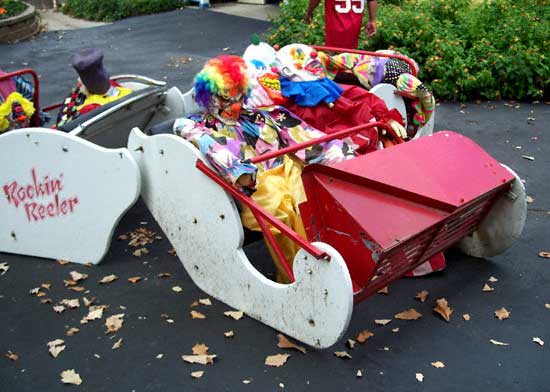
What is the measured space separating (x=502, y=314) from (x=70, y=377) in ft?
7.71

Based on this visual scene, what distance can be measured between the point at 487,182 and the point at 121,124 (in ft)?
8.30

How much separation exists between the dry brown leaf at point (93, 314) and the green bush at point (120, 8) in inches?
447

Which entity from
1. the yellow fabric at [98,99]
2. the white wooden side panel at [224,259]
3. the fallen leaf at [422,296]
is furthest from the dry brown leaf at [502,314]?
the yellow fabric at [98,99]

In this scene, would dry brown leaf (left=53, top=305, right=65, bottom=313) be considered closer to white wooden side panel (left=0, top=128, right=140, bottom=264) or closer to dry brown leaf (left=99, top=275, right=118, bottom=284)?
dry brown leaf (left=99, top=275, right=118, bottom=284)

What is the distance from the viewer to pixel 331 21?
6.11 metres

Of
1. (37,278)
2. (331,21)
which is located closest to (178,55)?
(331,21)

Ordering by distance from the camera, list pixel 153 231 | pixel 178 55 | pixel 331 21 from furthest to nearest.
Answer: pixel 178 55, pixel 331 21, pixel 153 231

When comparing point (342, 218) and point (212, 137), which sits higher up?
point (212, 137)

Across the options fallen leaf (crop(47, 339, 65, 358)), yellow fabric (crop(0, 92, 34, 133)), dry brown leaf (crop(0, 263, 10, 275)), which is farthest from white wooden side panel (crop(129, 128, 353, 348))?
dry brown leaf (crop(0, 263, 10, 275))

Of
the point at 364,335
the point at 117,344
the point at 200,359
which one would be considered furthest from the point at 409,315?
the point at 117,344

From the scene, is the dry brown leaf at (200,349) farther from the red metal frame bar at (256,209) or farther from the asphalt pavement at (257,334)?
the red metal frame bar at (256,209)

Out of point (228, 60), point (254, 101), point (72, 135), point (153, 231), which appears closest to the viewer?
point (228, 60)

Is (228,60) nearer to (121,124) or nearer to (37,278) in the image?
(121,124)

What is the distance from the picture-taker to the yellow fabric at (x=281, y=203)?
362cm
